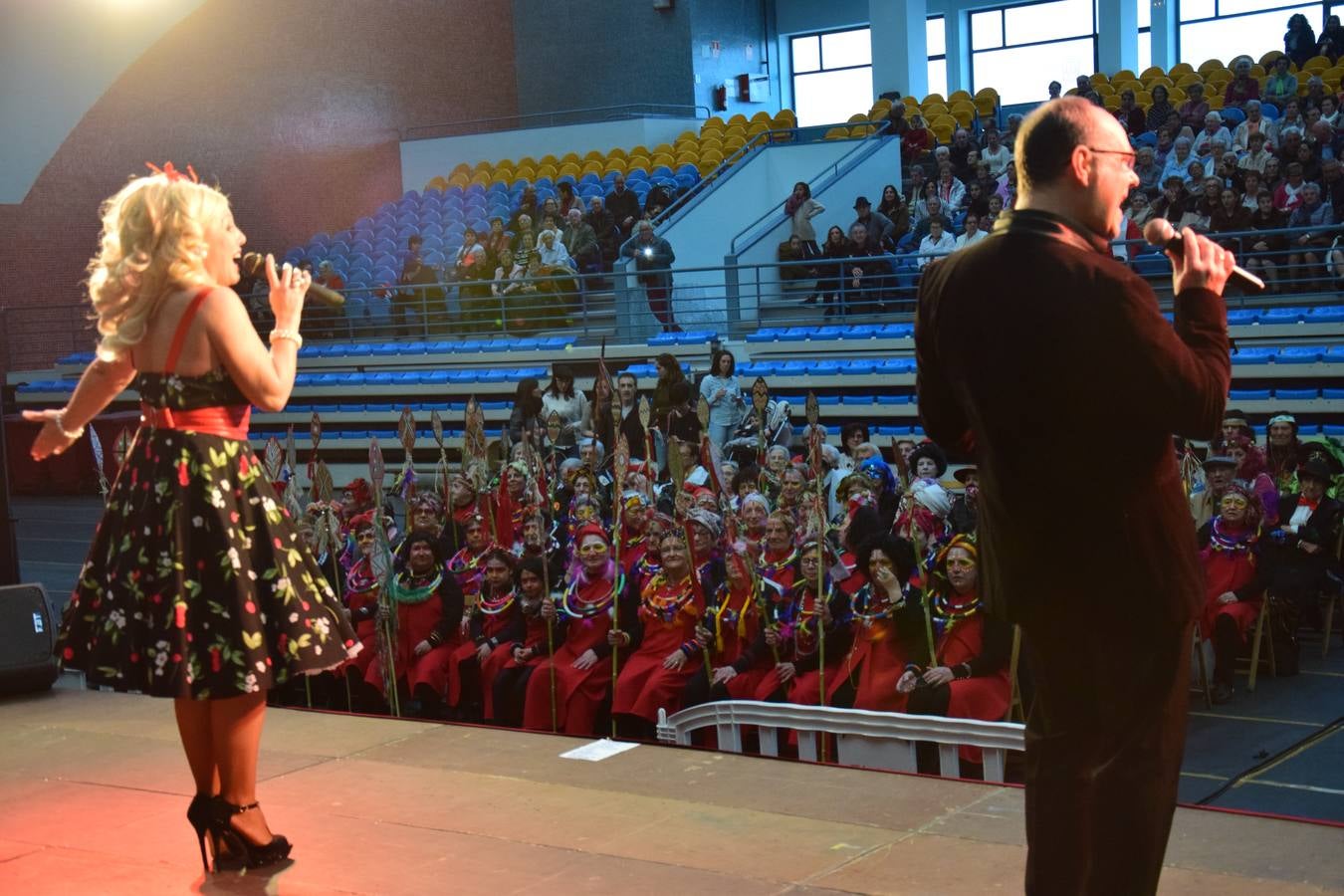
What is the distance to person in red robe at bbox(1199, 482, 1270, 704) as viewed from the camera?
5.91 meters

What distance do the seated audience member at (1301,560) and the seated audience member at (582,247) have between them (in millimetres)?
8850

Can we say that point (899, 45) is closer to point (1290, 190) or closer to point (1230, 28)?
point (1230, 28)

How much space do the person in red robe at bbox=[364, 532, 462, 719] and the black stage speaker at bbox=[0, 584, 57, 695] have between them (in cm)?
146

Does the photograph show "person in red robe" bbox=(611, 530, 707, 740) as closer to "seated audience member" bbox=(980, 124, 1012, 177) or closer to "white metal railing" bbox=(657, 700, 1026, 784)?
"white metal railing" bbox=(657, 700, 1026, 784)

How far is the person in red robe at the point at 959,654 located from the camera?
4.82 meters

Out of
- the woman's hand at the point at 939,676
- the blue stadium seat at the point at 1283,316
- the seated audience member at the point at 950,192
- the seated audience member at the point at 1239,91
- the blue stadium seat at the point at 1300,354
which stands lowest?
the woman's hand at the point at 939,676

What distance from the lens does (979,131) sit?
46.6 ft

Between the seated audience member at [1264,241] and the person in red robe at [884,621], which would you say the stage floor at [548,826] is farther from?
the seated audience member at [1264,241]

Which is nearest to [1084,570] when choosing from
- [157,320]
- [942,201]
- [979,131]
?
[157,320]

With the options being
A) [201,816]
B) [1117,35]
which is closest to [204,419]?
[201,816]

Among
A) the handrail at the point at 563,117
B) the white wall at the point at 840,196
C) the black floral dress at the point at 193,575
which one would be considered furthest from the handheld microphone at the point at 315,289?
the handrail at the point at 563,117

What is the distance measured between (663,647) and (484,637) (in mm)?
823

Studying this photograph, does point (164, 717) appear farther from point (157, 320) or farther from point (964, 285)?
A: point (964, 285)

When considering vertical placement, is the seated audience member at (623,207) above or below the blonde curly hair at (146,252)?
above
